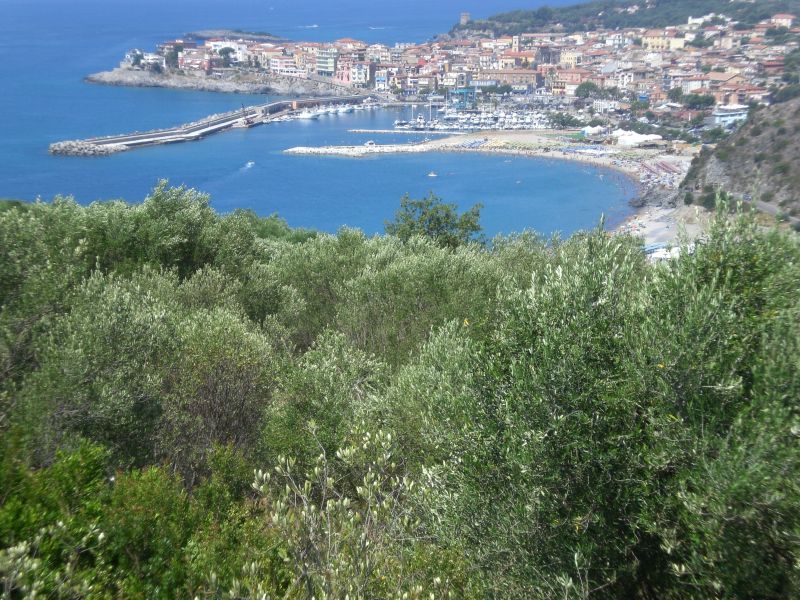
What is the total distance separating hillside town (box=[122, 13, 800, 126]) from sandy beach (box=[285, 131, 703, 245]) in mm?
11890

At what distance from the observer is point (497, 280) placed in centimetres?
860

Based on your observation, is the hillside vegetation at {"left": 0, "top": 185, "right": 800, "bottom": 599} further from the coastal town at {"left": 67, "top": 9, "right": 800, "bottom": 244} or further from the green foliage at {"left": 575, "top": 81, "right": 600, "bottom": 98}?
the green foliage at {"left": 575, "top": 81, "right": 600, "bottom": 98}

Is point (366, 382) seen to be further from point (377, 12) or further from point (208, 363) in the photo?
point (377, 12)

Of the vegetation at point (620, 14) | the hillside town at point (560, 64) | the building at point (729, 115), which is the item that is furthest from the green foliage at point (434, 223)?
the vegetation at point (620, 14)

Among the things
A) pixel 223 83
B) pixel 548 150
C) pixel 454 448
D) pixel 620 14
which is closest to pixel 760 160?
pixel 548 150

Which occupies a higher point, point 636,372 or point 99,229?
point 636,372

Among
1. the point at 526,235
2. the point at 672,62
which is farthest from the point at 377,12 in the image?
the point at 526,235

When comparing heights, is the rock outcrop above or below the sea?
above

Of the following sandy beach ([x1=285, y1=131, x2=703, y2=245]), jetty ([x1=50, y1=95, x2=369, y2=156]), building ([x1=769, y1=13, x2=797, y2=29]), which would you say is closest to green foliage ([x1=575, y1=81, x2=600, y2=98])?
sandy beach ([x1=285, y1=131, x2=703, y2=245])

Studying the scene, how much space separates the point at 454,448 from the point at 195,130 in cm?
5329

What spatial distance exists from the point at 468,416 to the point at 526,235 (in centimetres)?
876

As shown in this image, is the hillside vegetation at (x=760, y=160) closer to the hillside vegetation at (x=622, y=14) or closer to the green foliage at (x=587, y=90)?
the green foliage at (x=587, y=90)

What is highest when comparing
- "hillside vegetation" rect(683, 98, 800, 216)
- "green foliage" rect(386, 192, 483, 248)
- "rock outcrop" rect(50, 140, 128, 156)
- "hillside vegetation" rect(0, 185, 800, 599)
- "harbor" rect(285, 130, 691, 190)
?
"hillside vegetation" rect(0, 185, 800, 599)

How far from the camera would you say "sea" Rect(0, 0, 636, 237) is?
37531mm
